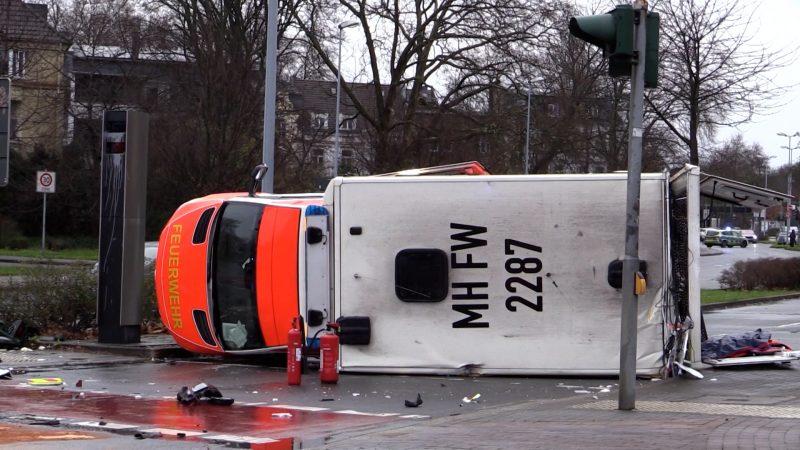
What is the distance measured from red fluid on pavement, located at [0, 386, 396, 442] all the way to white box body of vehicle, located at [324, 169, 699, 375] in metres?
2.71

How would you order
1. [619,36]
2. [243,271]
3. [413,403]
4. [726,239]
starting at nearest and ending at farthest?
[619,36], [413,403], [243,271], [726,239]

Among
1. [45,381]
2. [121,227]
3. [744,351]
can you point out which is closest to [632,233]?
[744,351]

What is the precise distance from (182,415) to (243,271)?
3676mm

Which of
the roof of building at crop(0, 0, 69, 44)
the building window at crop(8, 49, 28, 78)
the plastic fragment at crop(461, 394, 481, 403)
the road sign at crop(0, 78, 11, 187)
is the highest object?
the roof of building at crop(0, 0, 69, 44)

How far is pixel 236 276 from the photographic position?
45.1ft

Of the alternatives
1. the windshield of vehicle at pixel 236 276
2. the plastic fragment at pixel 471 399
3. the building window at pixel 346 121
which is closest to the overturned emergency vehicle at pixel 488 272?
the windshield of vehicle at pixel 236 276

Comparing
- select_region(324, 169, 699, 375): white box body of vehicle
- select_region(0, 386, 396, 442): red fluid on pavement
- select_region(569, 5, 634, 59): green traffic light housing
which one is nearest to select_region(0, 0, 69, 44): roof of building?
select_region(324, 169, 699, 375): white box body of vehicle

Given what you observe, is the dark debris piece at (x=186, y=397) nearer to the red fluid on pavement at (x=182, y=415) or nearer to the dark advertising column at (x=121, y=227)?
the red fluid on pavement at (x=182, y=415)

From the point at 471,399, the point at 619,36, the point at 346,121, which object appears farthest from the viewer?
the point at 346,121

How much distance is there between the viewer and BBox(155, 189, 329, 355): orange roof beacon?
1322 cm

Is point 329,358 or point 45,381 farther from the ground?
point 329,358

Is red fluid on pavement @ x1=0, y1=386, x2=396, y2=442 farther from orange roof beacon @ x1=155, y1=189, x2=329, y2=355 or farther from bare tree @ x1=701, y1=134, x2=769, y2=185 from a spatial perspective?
bare tree @ x1=701, y1=134, x2=769, y2=185

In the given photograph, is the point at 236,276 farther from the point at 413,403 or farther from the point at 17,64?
the point at 17,64

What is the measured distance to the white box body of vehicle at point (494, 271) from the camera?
41.3 feet
